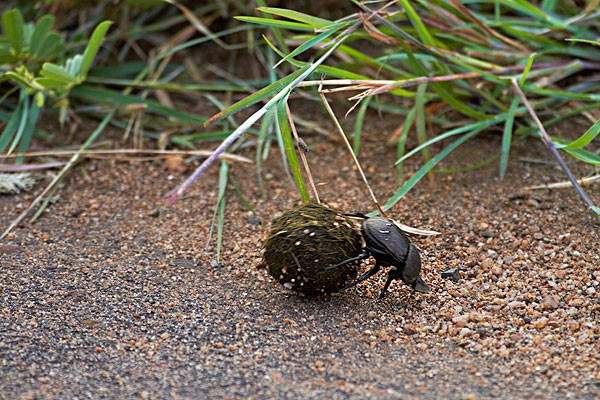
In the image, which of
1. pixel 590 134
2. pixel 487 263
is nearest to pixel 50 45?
pixel 487 263

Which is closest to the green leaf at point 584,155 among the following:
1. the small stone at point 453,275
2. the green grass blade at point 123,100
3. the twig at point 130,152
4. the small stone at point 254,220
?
the small stone at point 453,275

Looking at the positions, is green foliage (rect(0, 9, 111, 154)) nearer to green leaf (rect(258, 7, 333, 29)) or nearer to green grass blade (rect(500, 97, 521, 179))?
green leaf (rect(258, 7, 333, 29))

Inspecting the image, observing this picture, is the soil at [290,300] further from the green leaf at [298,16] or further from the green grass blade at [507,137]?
the green leaf at [298,16]

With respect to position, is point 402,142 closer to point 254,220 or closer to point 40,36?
point 254,220

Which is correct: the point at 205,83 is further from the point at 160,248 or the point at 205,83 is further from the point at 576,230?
the point at 576,230

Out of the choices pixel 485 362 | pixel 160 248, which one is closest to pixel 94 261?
pixel 160 248
